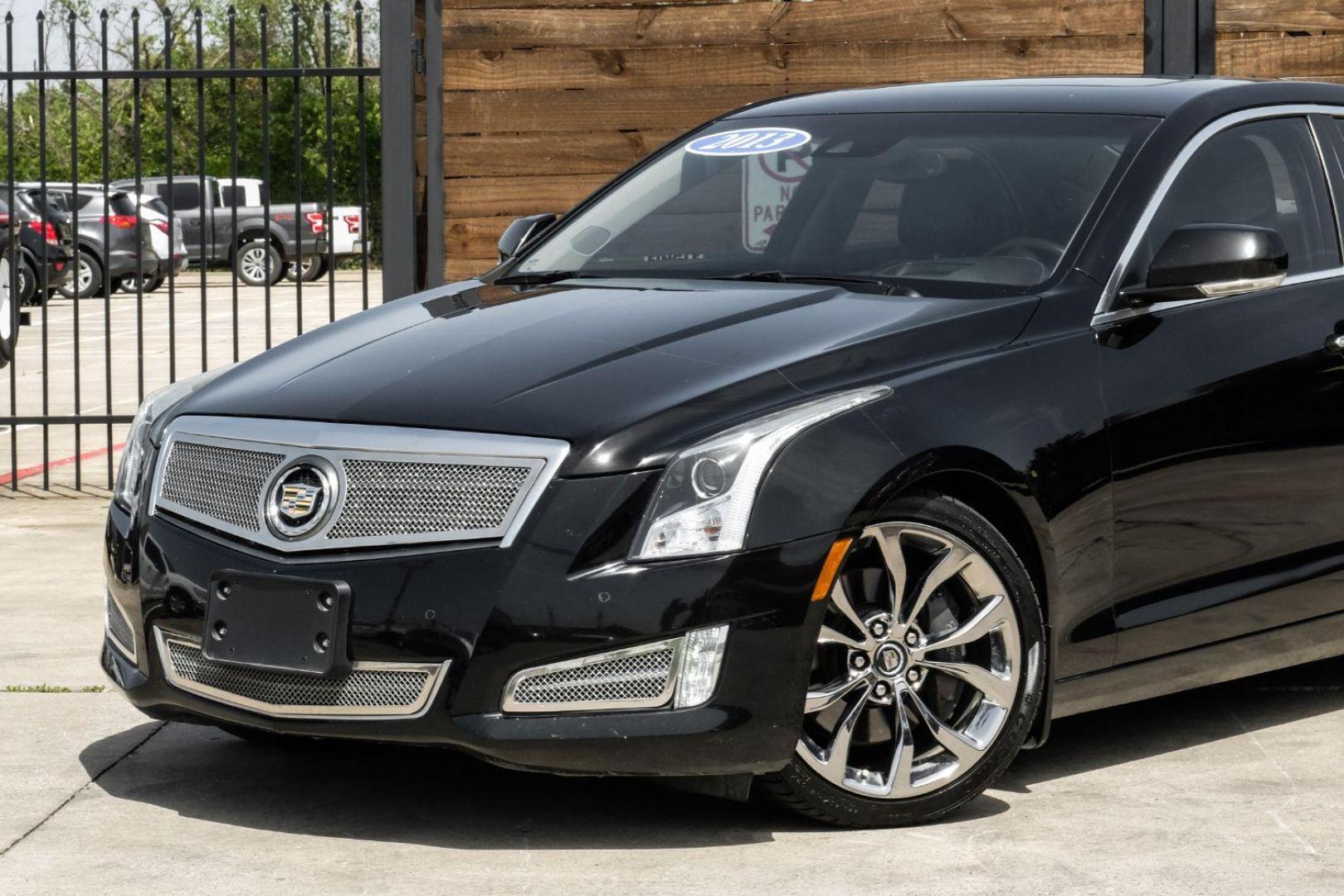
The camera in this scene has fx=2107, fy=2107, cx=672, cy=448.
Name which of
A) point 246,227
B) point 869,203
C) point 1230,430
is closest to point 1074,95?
point 869,203

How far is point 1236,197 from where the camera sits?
5.34 m

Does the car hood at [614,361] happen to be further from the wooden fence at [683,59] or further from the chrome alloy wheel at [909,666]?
the wooden fence at [683,59]

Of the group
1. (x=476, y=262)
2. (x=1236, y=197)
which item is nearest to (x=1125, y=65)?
(x=476, y=262)

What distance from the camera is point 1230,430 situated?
16.1 feet

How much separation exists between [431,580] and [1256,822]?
6.17 ft

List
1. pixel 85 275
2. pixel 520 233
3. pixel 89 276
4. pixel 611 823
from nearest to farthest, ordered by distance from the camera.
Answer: pixel 611 823 < pixel 520 233 < pixel 89 276 < pixel 85 275

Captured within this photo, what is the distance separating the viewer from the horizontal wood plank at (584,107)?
1005cm

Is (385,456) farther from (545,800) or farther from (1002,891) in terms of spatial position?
(1002,891)

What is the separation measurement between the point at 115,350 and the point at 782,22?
13.4 m

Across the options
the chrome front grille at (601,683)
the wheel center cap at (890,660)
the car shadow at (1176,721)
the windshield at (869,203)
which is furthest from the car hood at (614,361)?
the car shadow at (1176,721)

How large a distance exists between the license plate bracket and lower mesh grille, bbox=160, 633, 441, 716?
0.11 ft

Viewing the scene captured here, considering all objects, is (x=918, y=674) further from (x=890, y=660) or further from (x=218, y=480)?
(x=218, y=480)

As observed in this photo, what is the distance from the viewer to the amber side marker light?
4113mm

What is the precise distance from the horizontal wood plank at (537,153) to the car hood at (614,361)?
199 inches
